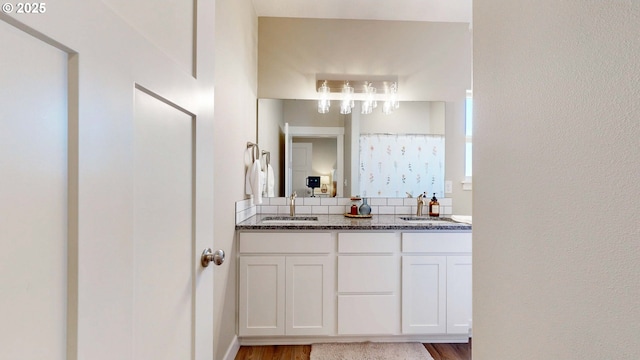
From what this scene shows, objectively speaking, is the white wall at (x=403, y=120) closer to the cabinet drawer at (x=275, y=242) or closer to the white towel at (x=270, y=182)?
the white towel at (x=270, y=182)

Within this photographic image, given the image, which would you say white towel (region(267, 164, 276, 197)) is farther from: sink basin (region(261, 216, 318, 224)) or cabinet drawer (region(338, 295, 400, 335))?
cabinet drawer (region(338, 295, 400, 335))

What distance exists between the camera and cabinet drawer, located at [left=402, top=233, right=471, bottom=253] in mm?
2018

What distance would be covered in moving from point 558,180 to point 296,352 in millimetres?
1912

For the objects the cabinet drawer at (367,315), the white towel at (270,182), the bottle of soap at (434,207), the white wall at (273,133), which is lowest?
the cabinet drawer at (367,315)

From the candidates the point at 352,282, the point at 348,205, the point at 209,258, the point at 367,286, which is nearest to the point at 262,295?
the point at 352,282

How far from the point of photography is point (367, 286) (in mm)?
1989

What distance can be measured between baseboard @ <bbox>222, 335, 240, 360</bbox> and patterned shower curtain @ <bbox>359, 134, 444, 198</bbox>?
4.97 ft

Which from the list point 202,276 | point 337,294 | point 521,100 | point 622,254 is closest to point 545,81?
point 521,100

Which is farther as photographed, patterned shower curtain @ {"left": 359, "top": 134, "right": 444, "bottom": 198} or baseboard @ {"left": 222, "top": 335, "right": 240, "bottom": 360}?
patterned shower curtain @ {"left": 359, "top": 134, "right": 444, "bottom": 198}

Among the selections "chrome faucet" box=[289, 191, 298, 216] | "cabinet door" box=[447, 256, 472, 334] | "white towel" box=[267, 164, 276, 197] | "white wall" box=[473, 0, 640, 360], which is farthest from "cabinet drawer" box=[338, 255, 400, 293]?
"white wall" box=[473, 0, 640, 360]

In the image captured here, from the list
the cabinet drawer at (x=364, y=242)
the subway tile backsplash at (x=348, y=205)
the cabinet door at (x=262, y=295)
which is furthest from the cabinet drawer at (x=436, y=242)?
the cabinet door at (x=262, y=295)

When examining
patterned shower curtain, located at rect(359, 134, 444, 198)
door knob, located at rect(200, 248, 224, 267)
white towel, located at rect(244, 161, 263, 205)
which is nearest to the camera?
door knob, located at rect(200, 248, 224, 267)

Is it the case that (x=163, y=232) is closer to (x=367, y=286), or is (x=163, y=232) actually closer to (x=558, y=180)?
(x=558, y=180)

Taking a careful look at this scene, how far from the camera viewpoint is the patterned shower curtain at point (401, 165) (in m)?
2.58
